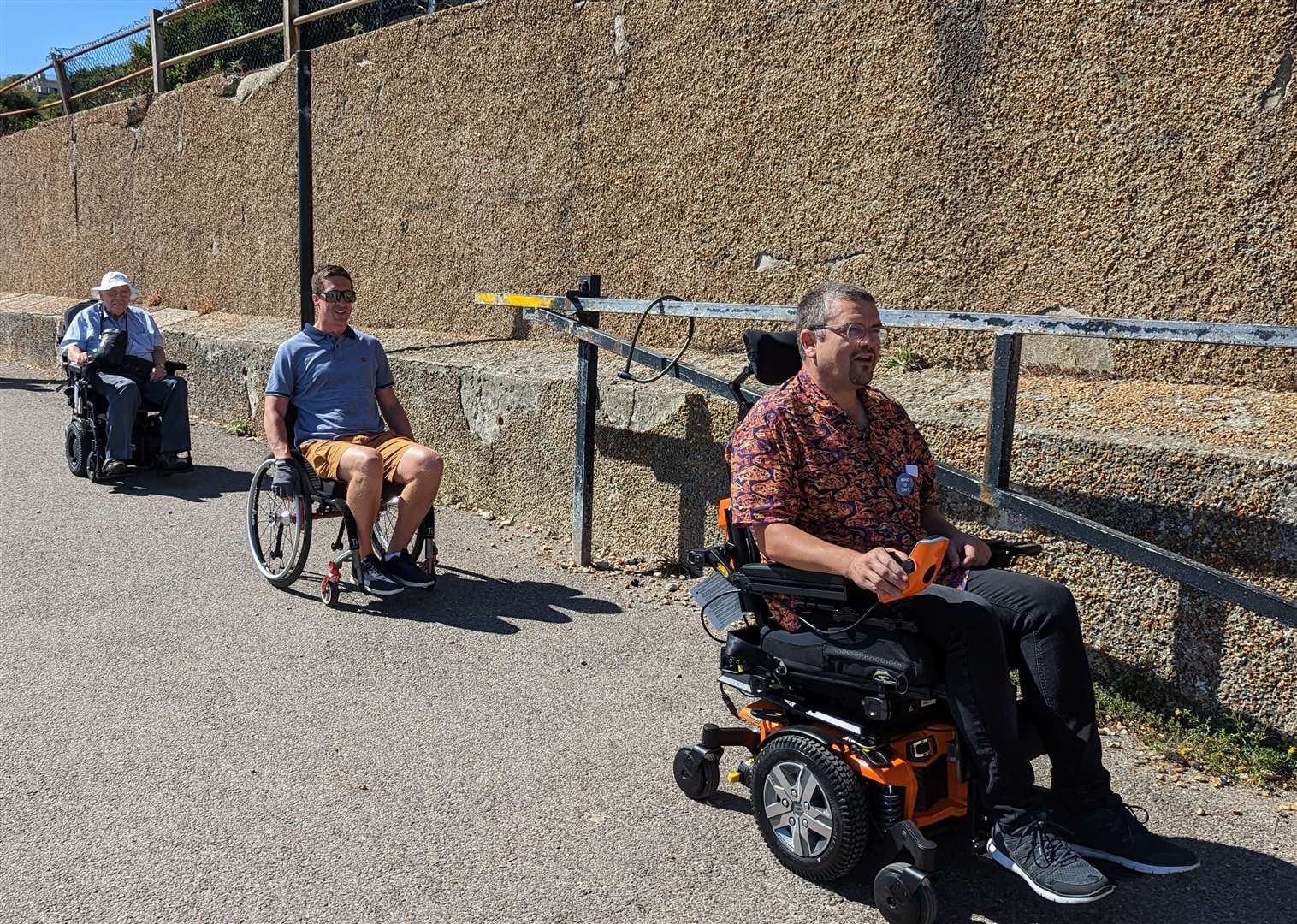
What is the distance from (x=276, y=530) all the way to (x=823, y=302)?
→ 3264 millimetres

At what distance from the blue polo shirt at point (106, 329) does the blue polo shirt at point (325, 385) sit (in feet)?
9.16

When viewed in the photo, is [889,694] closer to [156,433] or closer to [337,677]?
[337,677]

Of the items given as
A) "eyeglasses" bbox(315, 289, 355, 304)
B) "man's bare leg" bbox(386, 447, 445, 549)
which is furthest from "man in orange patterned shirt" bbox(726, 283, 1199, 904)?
"eyeglasses" bbox(315, 289, 355, 304)

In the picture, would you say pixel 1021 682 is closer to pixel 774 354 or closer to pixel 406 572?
pixel 774 354

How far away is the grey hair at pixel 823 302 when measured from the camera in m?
3.20

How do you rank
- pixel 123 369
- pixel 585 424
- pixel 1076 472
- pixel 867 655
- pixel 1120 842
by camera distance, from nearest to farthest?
pixel 1120 842, pixel 867 655, pixel 1076 472, pixel 585 424, pixel 123 369

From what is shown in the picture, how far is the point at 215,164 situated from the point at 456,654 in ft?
23.9

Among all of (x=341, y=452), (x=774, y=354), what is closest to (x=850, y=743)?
(x=774, y=354)

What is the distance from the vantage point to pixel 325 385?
547cm

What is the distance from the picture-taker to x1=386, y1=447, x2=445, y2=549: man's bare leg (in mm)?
5125

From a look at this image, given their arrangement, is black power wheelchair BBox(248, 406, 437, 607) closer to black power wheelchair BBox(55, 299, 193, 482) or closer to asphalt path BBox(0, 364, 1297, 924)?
asphalt path BBox(0, 364, 1297, 924)

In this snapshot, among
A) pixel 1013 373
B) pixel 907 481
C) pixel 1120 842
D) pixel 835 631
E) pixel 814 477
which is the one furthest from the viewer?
pixel 1013 373

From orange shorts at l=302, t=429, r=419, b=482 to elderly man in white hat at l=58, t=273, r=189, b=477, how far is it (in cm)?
264

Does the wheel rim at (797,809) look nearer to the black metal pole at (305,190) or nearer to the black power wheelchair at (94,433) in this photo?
the black power wheelchair at (94,433)
